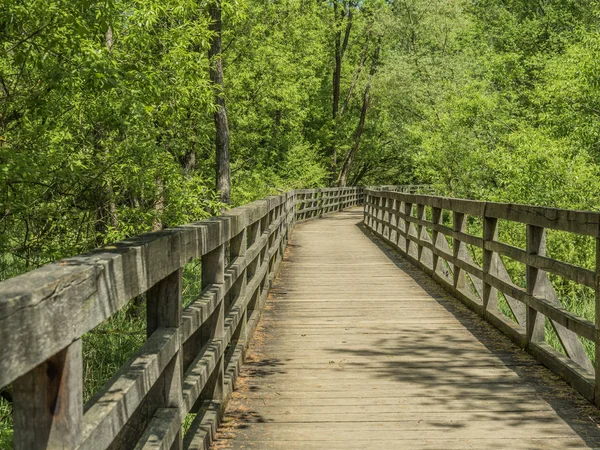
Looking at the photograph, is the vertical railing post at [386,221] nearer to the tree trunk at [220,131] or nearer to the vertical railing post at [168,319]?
the tree trunk at [220,131]

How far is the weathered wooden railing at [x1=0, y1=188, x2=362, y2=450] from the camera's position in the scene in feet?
5.69

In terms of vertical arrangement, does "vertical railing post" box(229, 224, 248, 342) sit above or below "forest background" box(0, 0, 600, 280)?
below

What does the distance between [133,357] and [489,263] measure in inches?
221

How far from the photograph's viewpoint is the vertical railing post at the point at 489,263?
25.5 feet

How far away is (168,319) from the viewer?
132 inches

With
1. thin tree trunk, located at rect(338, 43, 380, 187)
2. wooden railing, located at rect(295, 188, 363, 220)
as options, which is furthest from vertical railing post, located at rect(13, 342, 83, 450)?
thin tree trunk, located at rect(338, 43, 380, 187)

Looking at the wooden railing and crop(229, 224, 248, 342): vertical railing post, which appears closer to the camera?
crop(229, 224, 248, 342): vertical railing post

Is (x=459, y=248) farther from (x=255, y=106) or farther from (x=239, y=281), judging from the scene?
(x=255, y=106)

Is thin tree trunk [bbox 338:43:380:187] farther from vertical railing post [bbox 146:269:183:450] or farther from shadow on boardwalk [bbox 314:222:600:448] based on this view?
vertical railing post [bbox 146:269:183:450]

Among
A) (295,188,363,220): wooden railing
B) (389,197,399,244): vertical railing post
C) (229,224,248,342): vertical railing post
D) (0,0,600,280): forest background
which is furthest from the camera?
(295,188,363,220): wooden railing

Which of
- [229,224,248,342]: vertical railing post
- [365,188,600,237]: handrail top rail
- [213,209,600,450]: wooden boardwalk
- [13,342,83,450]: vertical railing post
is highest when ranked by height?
[365,188,600,237]: handrail top rail

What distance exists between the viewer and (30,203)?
345 inches

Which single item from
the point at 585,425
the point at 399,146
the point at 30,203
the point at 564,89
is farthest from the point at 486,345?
the point at 399,146

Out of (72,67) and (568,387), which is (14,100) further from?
(568,387)
